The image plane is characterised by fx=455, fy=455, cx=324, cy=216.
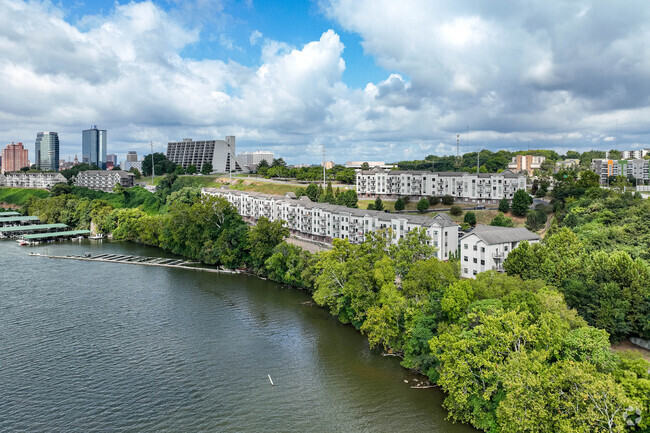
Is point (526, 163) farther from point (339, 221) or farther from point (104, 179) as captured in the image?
point (104, 179)

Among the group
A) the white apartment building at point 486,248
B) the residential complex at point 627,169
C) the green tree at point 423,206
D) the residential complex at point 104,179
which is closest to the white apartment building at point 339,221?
the white apartment building at point 486,248

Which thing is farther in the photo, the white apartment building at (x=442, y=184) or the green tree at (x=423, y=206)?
the white apartment building at (x=442, y=184)

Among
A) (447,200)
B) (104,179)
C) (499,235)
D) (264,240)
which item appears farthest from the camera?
(104,179)

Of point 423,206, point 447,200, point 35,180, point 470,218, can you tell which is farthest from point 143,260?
point 35,180


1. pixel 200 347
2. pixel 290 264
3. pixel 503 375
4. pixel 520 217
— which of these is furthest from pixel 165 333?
pixel 520 217

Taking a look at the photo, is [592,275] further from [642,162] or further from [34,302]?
[642,162]

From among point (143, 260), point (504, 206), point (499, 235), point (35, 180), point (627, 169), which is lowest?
point (143, 260)

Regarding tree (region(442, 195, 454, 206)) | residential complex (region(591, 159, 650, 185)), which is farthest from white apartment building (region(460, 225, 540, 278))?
residential complex (region(591, 159, 650, 185))

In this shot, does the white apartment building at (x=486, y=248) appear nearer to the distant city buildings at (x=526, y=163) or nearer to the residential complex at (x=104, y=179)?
the distant city buildings at (x=526, y=163)
